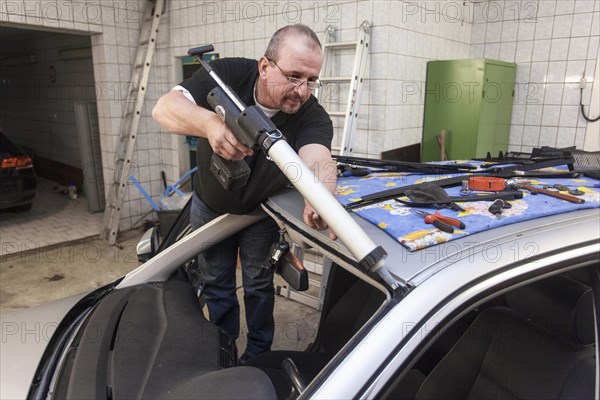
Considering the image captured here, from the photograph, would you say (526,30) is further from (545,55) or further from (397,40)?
(397,40)

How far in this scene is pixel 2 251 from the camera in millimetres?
4434

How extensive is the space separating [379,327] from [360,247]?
0.16 meters

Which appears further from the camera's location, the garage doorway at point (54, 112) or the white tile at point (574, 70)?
the garage doorway at point (54, 112)

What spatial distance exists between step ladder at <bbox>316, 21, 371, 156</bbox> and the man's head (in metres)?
1.79

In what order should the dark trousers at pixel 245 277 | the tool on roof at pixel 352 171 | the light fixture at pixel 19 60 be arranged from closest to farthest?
1. the tool on roof at pixel 352 171
2. the dark trousers at pixel 245 277
3. the light fixture at pixel 19 60

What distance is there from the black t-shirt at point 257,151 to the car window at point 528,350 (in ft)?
2.58

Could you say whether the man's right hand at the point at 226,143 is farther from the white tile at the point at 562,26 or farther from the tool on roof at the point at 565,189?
the white tile at the point at 562,26

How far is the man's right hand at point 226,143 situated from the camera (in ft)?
3.57

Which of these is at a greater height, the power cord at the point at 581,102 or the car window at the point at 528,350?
the power cord at the point at 581,102

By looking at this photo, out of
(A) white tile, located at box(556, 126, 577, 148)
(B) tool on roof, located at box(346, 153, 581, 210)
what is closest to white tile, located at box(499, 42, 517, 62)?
(A) white tile, located at box(556, 126, 577, 148)

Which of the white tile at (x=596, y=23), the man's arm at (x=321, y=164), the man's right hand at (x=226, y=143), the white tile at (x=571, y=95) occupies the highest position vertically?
the white tile at (x=596, y=23)

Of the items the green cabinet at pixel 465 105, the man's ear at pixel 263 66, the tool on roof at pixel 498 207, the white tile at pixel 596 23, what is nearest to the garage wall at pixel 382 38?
the green cabinet at pixel 465 105

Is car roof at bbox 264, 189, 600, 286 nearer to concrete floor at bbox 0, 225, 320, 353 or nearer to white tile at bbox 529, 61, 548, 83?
concrete floor at bbox 0, 225, 320, 353

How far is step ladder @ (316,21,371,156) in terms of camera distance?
3.22m
